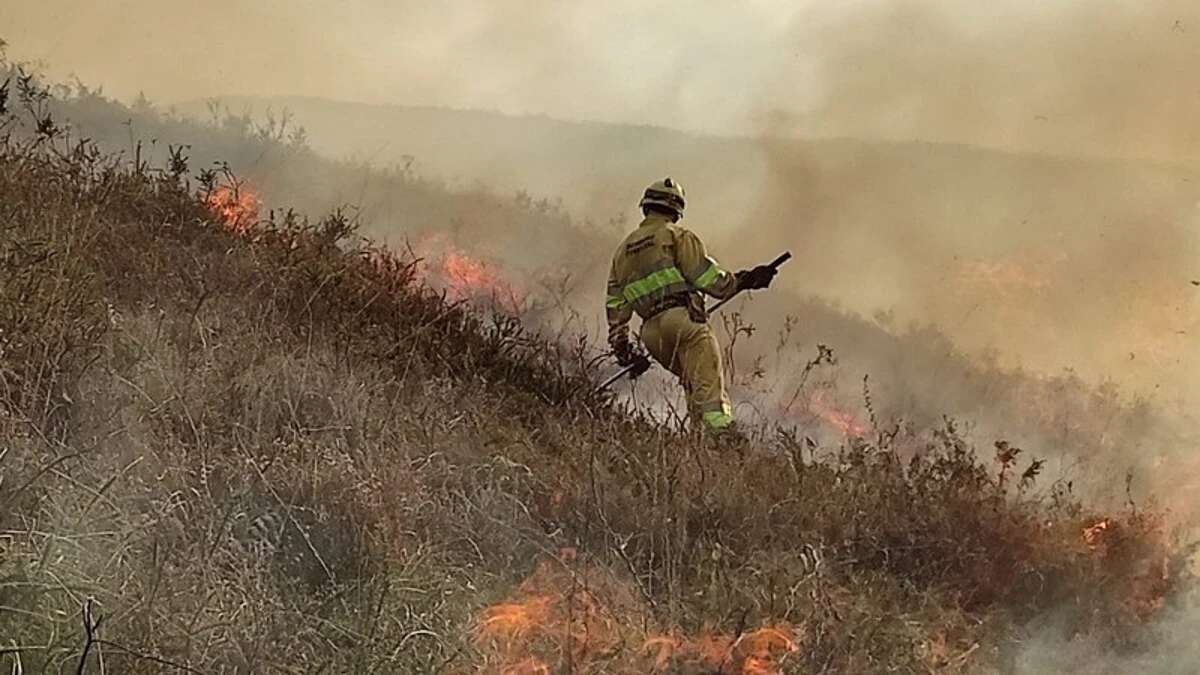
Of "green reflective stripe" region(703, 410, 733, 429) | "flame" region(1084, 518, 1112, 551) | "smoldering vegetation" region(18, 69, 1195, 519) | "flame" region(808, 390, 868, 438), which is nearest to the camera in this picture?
"flame" region(1084, 518, 1112, 551)

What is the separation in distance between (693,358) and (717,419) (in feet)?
1.38

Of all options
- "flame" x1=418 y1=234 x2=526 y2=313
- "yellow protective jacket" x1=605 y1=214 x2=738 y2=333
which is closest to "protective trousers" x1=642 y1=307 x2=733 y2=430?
"yellow protective jacket" x1=605 y1=214 x2=738 y2=333

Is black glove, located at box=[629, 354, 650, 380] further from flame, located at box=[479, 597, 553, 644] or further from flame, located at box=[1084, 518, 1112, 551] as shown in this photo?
flame, located at box=[479, 597, 553, 644]

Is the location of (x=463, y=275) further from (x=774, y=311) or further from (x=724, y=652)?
(x=724, y=652)

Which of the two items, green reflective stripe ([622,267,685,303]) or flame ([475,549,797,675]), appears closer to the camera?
flame ([475,549,797,675])

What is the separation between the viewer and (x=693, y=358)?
6.09 metres

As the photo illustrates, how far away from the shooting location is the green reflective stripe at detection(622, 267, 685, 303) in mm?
6148

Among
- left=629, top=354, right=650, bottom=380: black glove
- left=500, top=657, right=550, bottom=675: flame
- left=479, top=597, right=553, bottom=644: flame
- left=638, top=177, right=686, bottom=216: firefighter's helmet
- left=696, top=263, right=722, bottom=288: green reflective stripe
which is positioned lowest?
left=500, top=657, right=550, bottom=675: flame

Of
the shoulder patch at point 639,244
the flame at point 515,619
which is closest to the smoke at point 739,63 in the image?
the shoulder patch at point 639,244

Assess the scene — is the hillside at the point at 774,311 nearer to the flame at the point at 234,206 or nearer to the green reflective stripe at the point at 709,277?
the flame at the point at 234,206

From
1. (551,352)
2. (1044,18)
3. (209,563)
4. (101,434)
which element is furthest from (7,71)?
(1044,18)

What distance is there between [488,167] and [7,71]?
3282 millimetres

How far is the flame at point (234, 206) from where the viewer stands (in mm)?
6312

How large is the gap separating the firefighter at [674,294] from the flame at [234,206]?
210 centimetres
